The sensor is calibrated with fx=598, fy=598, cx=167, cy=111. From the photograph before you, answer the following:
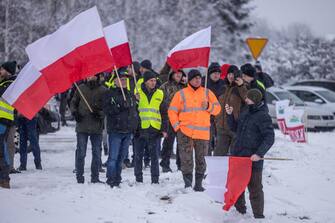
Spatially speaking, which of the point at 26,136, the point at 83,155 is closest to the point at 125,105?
the point at 83,155

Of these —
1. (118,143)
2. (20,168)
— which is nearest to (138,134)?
(118,143)

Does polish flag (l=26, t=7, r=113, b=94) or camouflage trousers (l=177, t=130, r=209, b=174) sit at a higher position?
polish flag (l=26, t=7, r=113, b=94)

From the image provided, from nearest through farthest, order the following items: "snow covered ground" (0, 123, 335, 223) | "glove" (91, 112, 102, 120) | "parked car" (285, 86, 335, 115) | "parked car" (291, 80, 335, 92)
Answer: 1. "snow covered ground" (0, 123, 335, 223)
2. "glove" (91, 112, 102, 120)
3. "parked car" (285, 86, 335, 115)
4. "parked car" (291, 80, 335, 92)

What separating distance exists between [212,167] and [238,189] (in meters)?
0.58

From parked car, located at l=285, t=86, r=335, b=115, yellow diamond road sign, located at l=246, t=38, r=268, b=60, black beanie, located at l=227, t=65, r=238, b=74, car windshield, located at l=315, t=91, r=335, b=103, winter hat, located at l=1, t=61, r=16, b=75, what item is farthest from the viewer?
car windshield, located at l=315, t=91, r=335, b=103

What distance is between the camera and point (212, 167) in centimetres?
872

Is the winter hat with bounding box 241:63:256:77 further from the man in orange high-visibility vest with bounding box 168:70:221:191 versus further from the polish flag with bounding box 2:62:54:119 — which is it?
the polish flag with bounding box 2:62:54:119

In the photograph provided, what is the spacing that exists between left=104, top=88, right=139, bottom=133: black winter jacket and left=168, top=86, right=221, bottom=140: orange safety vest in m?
0.70

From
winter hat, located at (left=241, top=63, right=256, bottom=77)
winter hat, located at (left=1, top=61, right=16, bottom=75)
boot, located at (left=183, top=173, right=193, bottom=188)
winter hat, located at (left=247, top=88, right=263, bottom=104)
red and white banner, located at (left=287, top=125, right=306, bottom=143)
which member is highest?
winter hat, located at (left=1, top=61, right=16, bottom=75)

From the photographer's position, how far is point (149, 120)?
10305 millimetres

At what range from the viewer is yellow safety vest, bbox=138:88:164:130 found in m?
10.3

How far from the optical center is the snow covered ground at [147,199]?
7391mm

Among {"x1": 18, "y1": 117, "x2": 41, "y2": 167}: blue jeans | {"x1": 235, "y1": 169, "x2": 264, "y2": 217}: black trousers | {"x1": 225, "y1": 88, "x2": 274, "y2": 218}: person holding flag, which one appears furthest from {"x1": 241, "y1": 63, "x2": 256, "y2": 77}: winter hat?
{"x1": 18, "y1": 117, "x2": 41, "y2": 167}: blue jeans

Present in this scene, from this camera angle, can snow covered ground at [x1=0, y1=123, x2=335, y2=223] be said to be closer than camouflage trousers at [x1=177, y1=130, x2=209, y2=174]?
Yes
